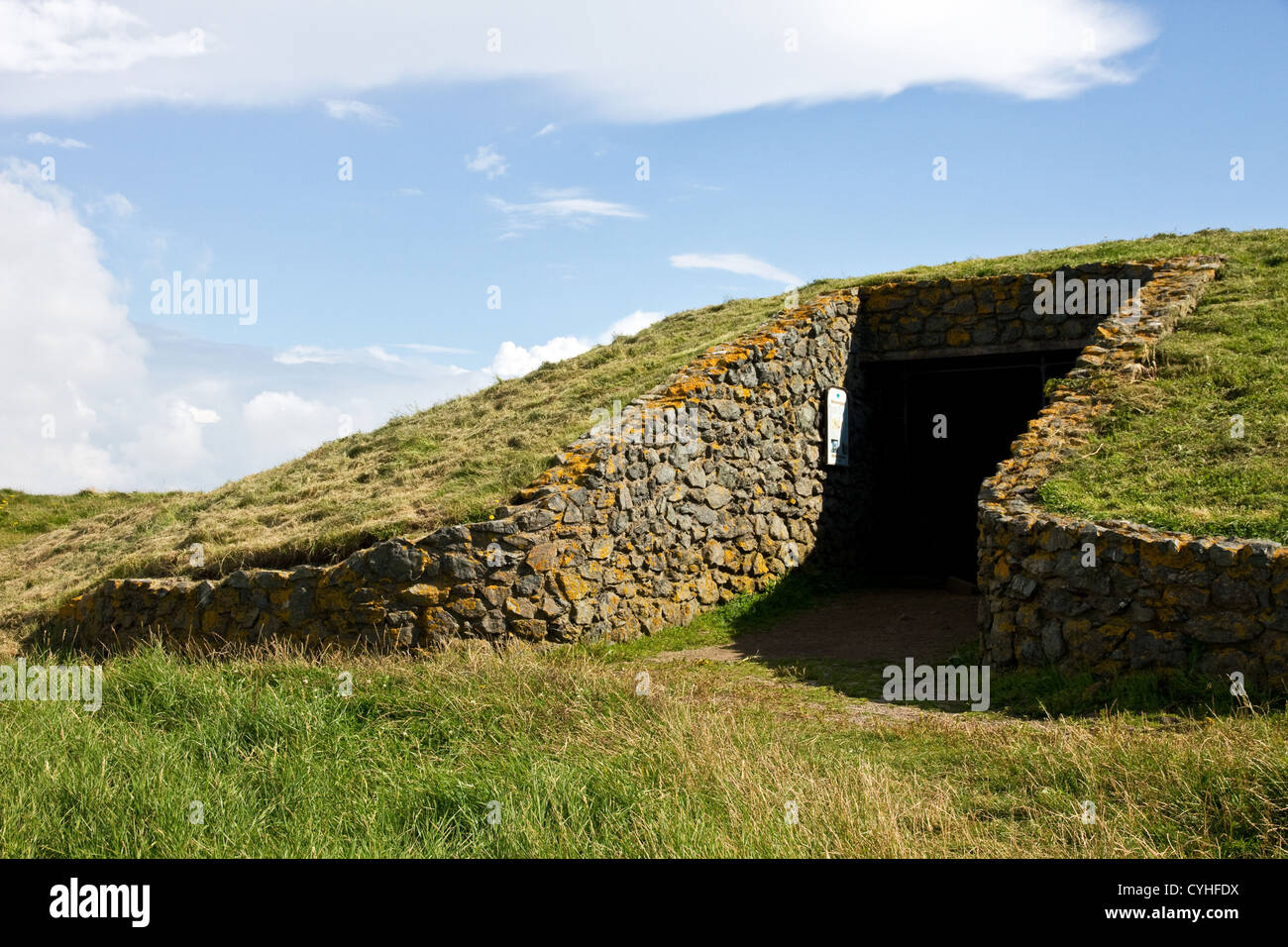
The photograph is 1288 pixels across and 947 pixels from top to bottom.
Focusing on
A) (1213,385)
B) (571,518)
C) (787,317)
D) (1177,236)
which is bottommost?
(571,518)

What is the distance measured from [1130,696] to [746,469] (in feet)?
19.9

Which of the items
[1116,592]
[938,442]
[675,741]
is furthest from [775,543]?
[675,741]

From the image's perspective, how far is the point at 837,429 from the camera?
15.1 meters

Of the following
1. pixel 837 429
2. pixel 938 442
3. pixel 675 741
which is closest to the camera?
pixel 675 741

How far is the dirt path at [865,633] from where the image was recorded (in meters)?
10.9

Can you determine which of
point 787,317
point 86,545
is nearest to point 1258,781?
point 787,317

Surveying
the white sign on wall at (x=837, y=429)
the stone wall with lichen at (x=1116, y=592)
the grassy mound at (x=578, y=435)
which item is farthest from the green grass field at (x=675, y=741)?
the white sign on wall at (x=837, y=429)

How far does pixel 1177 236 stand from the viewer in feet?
56.4

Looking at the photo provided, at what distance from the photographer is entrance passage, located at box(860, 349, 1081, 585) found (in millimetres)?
15898

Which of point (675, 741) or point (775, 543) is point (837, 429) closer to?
point (775, 543)

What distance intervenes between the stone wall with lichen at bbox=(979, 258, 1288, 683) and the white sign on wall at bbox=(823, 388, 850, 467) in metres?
4.25

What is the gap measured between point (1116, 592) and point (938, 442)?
9225 millimetres

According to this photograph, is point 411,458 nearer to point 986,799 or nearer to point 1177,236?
point 986,799
